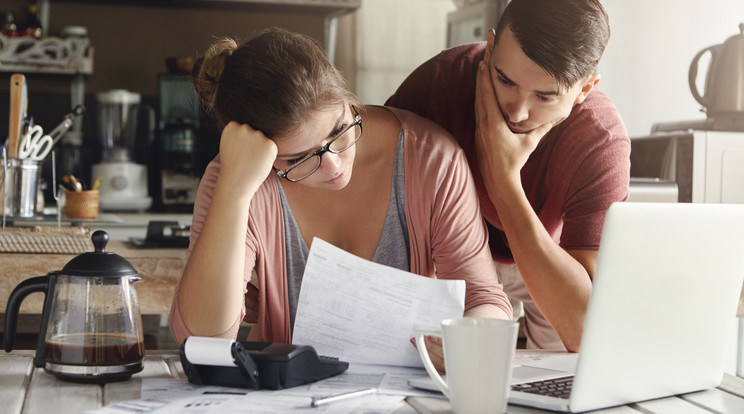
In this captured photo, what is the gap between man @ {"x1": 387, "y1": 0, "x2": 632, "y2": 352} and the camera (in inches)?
49.2

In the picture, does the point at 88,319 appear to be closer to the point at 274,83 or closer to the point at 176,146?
the point at 274,83

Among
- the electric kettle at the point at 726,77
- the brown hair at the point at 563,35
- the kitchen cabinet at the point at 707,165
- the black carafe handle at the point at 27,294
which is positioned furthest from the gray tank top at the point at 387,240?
the electric kettle at the point at 726,77

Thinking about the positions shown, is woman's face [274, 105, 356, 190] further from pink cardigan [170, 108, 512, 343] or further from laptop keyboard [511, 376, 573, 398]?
laptop keyboard [511, 376, 573, 398]

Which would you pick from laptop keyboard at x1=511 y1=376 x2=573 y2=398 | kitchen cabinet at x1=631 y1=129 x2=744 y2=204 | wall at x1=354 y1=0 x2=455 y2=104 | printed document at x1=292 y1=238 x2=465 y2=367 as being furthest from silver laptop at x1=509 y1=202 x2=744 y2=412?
wall at x1=354 y1=0 x2=455 y2=104

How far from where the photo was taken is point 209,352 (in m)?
0.93

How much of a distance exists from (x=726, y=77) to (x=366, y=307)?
1.67 m

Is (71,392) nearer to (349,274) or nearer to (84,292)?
(84,292)

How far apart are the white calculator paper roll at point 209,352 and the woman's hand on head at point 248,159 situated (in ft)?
0.93

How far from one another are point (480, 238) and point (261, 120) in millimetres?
403

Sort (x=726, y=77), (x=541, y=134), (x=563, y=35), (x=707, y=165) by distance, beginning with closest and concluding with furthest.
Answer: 1. (x=563, y=35)
2. (x=541, y=134)
3. (x=707, y=165)
4. (x=726, y=77)

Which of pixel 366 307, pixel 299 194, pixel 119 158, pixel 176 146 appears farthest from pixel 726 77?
pixel 119 158

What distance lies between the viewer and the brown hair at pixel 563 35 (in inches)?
48.3

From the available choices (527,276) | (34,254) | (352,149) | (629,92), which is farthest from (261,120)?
(629,92)

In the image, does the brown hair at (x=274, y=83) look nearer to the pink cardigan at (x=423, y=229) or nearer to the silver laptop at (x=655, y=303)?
the pink cardigan at (x=423, y=229)
